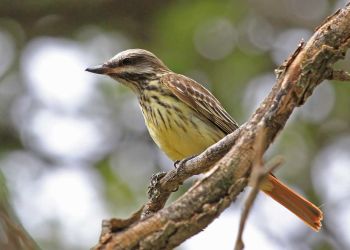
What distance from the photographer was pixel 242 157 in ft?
9.44

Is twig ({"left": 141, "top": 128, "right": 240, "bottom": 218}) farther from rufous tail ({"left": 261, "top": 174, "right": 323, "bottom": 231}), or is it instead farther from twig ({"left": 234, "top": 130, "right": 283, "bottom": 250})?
twig ({"left": 234, "top": 130, "right": 283, "bottom": 250})

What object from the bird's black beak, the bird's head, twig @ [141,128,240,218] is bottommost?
twig @ [141,128,240,218]

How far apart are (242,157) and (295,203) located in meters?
1.61

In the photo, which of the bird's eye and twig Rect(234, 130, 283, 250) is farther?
the bird's eye

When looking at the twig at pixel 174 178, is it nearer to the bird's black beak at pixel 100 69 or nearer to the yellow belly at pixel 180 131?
the yellow belly at pixel 180 131

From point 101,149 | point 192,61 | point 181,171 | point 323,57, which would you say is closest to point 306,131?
point 192,61

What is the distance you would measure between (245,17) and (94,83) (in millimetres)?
1757

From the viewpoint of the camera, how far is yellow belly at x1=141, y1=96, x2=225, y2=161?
192 inches

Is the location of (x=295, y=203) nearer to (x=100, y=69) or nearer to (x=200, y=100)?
(x=200, y=100)

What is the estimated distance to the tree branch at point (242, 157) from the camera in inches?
109

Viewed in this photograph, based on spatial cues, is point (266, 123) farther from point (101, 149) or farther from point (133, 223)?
point (101, 149)

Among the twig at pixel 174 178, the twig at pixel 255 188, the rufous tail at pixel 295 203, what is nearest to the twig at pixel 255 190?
the twig at pixel 255 188

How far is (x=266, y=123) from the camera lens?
293 cm

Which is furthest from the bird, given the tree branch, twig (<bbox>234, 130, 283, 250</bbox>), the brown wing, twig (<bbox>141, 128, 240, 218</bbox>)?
twig (<bbox>234, 130, 283, 250</bbox>)
